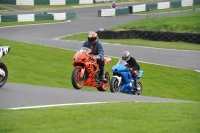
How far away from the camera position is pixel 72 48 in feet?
89.6

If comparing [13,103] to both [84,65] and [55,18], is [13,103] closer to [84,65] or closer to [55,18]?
[84,65]

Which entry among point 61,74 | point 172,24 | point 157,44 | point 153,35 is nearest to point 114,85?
point 61,74

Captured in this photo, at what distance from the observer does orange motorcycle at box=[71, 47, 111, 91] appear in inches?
566

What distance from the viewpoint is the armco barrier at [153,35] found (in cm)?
3036

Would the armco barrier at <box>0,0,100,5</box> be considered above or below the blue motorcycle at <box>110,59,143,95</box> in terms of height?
above

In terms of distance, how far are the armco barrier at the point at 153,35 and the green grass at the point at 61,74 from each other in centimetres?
791

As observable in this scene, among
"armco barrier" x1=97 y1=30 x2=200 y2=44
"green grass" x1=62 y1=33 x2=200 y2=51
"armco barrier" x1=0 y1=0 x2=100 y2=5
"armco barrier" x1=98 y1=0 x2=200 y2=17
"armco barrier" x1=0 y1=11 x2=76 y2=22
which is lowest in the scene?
"green grass" x1=62 y1=33 x2=200 y2=51

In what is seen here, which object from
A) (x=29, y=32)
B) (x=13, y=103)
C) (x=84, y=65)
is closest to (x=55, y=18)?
(x=29, y=32)

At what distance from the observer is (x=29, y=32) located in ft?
117

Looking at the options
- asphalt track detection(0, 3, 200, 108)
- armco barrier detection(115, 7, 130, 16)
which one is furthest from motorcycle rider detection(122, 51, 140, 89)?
armco barrier detection(115, 7, 130, 16)

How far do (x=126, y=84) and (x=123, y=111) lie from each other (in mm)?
6686

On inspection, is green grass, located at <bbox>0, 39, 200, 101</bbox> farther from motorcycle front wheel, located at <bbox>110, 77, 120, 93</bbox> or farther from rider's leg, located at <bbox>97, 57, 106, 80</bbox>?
rider's leg, located at <bbox>97, 57, 106, 80</bbox>

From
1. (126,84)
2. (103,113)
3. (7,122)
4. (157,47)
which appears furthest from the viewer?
(157,47)

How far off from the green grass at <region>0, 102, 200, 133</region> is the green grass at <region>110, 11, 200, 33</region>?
23.2 m
